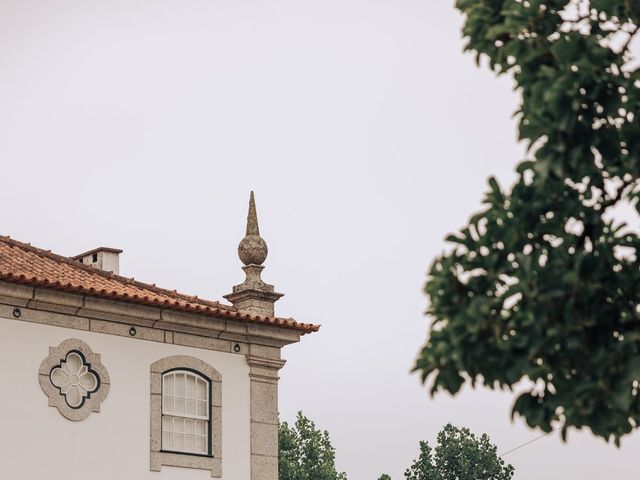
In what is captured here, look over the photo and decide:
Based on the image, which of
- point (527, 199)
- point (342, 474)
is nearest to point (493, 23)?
point (527, 199)

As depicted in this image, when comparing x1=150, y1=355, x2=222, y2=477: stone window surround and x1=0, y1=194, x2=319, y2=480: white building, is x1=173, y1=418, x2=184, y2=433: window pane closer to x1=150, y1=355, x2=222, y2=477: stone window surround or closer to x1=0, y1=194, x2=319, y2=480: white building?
x1=0, y1=194, x2=319, y2=480: white building

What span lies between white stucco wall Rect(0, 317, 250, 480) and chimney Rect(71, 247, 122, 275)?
93.3 inches

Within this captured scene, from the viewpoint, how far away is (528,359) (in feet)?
25.3

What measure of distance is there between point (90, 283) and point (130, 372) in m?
1.52

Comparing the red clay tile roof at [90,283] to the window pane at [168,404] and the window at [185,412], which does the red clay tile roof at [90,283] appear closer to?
the window at [185,412]

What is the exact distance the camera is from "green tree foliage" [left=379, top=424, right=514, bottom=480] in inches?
2377

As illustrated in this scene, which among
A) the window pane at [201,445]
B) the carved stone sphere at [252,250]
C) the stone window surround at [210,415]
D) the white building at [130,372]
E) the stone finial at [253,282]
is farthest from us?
the carved stone sphere at [252,250]

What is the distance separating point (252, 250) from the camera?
21.2m

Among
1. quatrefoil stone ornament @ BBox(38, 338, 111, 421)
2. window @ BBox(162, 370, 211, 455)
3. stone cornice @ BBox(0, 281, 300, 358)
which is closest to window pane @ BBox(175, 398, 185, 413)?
window @ BBox(162, 370, 211, 455)

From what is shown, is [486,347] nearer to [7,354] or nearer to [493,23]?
[493,23]

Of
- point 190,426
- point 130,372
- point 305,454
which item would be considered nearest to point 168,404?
point 190,426

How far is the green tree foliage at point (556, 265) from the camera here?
762 centimetres

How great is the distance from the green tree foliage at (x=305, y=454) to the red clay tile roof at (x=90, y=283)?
99.2ft

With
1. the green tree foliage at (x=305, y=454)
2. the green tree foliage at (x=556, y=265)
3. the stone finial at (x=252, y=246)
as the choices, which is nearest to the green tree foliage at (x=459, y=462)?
the green tree foliage at (x=305, y=454)
